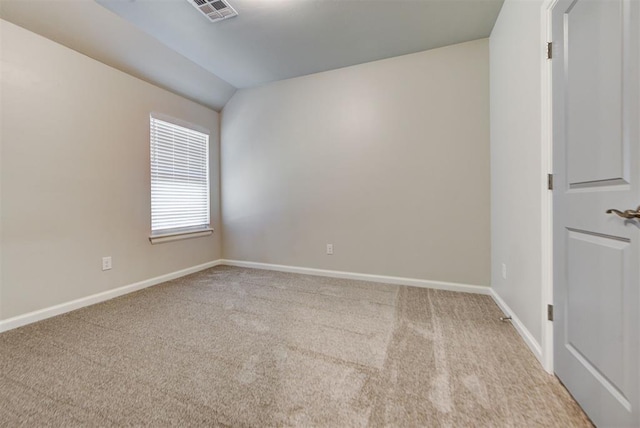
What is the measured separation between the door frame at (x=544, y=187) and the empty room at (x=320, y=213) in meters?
0.01

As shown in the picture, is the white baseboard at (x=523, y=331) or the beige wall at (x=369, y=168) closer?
the white baseboard at (x=523, y=331)

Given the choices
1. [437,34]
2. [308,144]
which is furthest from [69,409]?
[437,34]

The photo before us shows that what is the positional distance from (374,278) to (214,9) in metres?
3.05

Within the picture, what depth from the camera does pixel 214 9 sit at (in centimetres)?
218

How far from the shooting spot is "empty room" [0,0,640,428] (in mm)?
1130

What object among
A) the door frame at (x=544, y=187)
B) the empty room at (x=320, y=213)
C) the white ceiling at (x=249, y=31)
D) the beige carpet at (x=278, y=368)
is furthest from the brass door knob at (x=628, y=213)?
the white ceiling at (x=249, y=31)

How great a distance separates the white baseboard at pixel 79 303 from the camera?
1.96 meters

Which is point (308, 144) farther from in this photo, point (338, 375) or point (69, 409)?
point (69, 409)

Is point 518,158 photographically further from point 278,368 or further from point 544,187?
point 278,368

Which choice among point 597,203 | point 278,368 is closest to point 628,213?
point 597,203

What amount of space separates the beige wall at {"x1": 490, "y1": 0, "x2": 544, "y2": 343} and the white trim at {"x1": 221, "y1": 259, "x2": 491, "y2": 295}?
0.25m

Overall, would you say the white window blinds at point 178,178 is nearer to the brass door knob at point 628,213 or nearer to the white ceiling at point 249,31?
the white ceiling at point 249,31

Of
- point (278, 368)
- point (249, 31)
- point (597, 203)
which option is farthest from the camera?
point (249, 31)

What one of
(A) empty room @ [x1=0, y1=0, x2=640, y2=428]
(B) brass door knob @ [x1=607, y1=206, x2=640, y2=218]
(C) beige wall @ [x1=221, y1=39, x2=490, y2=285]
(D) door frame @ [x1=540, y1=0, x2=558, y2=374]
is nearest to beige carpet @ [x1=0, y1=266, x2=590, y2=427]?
(A) empty room @ [x1=0, y1=0, x2=640, y2=428]
